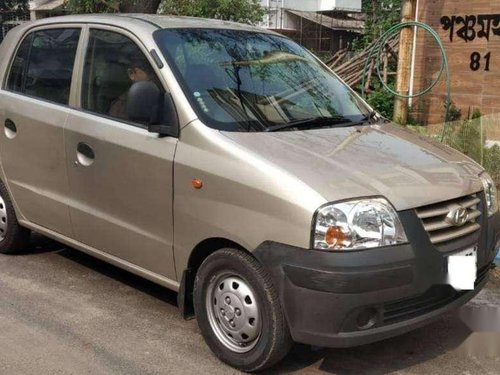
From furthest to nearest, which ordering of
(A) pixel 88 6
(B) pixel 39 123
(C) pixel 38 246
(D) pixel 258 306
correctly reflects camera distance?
(A) pixel 88 6
(C) pixel 38 246
(B) pixel 39 123
(D) pixel 258 306

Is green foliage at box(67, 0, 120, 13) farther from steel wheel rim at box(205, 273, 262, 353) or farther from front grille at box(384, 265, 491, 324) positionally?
front grille at box(384, 265, 491, 324)

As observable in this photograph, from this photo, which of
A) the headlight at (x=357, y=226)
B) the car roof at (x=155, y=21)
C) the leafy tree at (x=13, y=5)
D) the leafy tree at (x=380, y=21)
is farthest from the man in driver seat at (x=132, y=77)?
the leafy tree at (x=13, y=5)

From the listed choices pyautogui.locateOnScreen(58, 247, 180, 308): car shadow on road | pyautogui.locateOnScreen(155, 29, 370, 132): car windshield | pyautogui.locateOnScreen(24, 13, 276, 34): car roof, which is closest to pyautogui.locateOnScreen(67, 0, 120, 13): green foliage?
pyautogui.locateOnScreen(58, 247, 180, 308): car shadow on road

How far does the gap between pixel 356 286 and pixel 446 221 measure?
25.3 inches

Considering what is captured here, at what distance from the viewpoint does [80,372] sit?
3391 mm

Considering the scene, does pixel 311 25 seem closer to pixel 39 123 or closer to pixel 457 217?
pixel 39 123

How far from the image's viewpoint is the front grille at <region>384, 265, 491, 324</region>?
122 inches

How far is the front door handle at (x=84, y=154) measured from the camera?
407 centimetres

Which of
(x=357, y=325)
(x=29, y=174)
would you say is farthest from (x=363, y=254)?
(x=29, y=174)

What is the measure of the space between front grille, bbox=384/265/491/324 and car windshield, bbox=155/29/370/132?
46.8 inches

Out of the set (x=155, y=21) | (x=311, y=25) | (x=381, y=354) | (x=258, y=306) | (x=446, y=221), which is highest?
(x=311, y=25)

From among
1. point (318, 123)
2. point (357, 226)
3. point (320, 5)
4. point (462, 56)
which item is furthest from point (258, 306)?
point (320, 5)

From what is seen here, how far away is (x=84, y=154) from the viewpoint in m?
4.13

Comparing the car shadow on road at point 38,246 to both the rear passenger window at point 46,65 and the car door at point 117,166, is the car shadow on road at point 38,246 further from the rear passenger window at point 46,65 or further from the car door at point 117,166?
the rear passenger window at point 46,65
